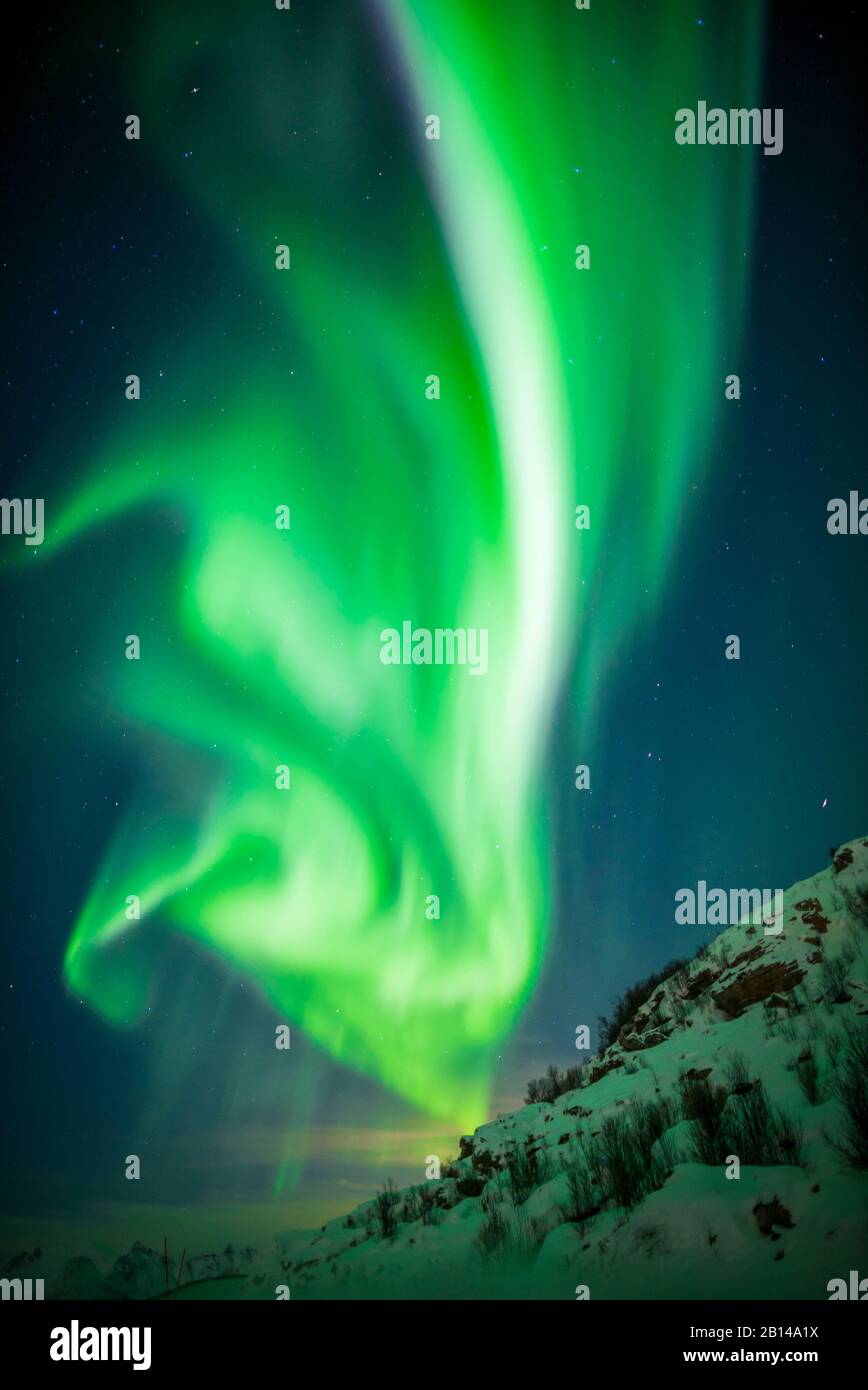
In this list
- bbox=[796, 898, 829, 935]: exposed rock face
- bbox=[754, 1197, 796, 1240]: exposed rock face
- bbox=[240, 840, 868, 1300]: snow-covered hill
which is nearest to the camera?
bbox=[754, 1197, 796, 1240]: exposed rock face

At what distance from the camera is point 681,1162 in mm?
8875

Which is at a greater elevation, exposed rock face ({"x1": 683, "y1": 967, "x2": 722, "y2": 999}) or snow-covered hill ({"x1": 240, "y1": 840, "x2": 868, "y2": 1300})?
exposed rock face ({"x1": 683, "y1": 967, "x2": 722, "y2": 999})

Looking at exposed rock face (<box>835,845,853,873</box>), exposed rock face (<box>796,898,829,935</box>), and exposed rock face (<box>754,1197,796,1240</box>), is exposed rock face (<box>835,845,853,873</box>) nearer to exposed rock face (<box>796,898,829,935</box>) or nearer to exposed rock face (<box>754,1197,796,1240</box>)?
exposed rock face (<box>796,898,829,935</box>)

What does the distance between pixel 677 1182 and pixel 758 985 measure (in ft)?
14.4

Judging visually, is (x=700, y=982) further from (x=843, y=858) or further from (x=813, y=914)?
(x=843, y=858)

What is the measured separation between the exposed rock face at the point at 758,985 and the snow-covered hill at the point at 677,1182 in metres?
0.03

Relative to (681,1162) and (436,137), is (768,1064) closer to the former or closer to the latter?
(681,1162)

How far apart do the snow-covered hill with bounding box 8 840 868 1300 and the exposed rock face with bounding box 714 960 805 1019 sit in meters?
0.03

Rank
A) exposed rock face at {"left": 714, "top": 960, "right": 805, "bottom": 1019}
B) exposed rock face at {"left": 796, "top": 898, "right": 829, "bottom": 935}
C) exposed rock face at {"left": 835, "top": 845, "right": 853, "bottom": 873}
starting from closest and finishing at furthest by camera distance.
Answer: exposed rock face at {"left": 714, "top": 960, "right": 805, "bottom": 1019}
exposed rock face at {"left": 796, "top": 898, "right": 829, "bottom": 935}
exposed rock face at {"left": 835, "top": 845, "right": 853, "bottom": 873}

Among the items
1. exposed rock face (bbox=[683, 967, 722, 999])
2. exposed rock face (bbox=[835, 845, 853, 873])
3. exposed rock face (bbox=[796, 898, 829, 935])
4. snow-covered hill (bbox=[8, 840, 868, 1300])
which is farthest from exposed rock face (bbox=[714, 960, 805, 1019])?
exposed rock face (bbox=[835, 845, 853, 873])

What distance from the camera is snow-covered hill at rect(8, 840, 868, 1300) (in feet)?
25.5

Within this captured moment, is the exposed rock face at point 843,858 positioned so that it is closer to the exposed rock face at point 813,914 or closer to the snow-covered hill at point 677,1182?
the snow-covered hill at point 677,1182
